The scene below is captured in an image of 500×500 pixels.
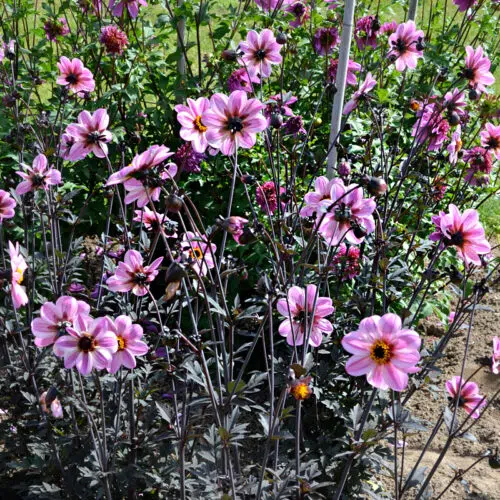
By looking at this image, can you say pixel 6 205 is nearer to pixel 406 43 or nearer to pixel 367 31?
pixel 406 43

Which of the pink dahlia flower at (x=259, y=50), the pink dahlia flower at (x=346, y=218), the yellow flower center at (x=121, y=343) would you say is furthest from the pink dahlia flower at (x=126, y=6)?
the yellow flower center at (x=121, y=343)

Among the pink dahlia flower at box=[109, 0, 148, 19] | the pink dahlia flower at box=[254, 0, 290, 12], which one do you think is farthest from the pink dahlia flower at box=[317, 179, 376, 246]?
the pink dahlia flower at box=[109, 0, 148, 19]

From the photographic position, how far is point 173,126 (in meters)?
3.80

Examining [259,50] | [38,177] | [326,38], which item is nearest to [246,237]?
[38,177]

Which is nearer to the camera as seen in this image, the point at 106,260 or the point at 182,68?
the point at 106,260

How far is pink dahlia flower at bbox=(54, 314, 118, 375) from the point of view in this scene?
5.37 ft

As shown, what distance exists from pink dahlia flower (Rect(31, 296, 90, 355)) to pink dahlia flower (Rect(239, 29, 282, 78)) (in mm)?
1121

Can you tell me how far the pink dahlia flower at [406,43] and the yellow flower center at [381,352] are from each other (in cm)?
160

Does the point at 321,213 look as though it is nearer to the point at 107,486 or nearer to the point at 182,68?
the point at 107,486

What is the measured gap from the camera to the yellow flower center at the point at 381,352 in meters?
1.57

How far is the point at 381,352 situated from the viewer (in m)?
1.58

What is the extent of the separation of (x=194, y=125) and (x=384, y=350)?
73 centimetres

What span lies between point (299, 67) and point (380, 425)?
2.50m

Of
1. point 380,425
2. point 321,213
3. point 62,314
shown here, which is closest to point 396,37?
point 321,213
